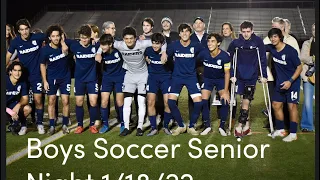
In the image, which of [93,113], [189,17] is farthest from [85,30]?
[189,17]

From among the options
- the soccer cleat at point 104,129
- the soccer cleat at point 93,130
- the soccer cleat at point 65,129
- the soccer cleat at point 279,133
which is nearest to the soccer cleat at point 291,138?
the soccer cleat at point 279,133

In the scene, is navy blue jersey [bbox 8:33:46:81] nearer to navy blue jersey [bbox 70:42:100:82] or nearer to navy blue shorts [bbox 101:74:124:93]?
navy blue jersey [bbox 70:42:100:82]

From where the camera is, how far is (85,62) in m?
5.67

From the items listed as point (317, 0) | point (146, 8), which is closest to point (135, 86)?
point (317, 0)

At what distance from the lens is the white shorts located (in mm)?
5629

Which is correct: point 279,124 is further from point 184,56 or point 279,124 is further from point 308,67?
point 184,56

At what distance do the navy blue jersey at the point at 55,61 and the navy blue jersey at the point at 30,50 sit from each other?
158mm

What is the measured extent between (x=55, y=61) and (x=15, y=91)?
63cm

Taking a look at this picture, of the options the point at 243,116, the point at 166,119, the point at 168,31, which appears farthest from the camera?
the point at 168,31

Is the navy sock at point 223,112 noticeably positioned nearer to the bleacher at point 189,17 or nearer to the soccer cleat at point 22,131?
the soccer cleat at point 22,131

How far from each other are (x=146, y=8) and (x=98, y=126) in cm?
1684

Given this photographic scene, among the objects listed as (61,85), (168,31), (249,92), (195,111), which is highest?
(168,31)

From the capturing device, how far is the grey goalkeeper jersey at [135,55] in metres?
5.52

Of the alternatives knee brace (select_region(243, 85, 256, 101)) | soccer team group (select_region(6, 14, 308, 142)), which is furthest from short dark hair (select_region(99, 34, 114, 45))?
knee brace (select_region(243, 85, 256, 101))
